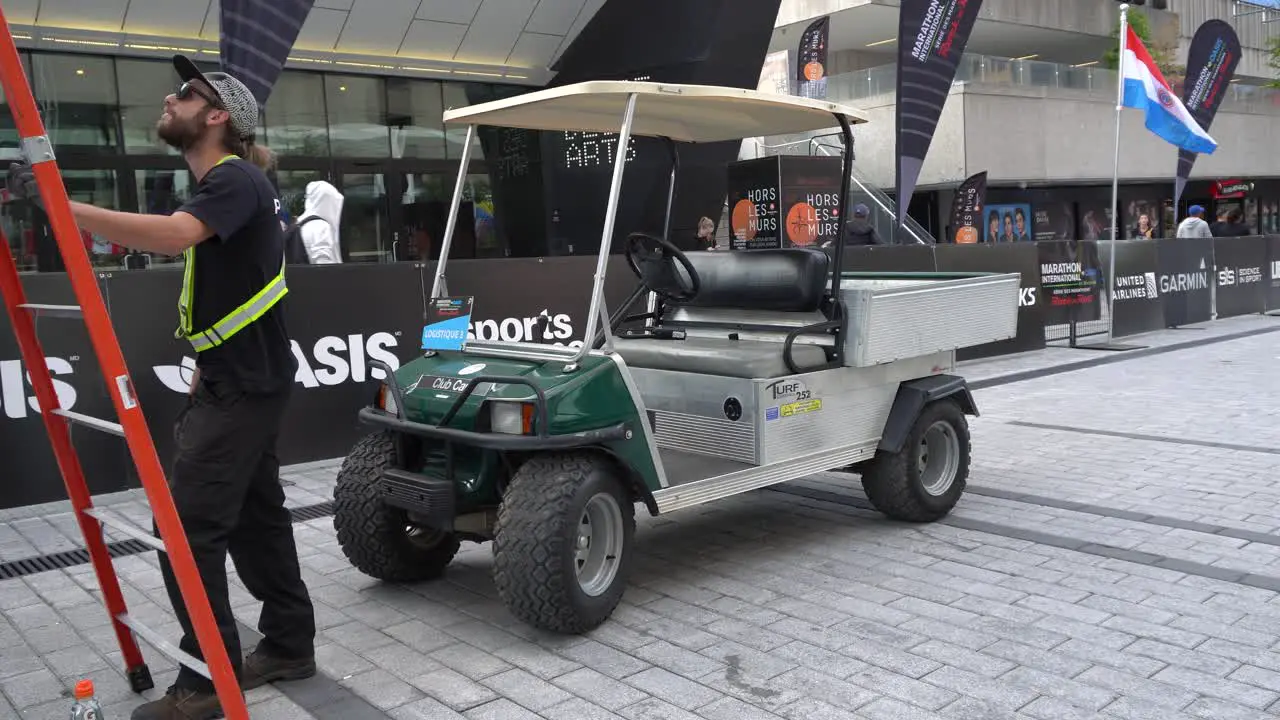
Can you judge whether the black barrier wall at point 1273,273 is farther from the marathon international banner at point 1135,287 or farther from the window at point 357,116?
the window at point 357,116

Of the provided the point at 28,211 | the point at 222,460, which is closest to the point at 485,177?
the point at 28,211

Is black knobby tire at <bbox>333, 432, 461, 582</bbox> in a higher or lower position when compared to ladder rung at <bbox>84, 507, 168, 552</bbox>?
lower

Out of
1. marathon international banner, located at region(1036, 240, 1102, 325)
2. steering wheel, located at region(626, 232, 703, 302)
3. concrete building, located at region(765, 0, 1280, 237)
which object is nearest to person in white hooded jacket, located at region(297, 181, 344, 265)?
steering wheel, located at region(626, 232, 703, 302)

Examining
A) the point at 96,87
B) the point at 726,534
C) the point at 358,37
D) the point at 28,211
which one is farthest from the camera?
the point at 358,37

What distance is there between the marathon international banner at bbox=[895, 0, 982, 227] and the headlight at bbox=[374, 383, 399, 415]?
9.30 meters

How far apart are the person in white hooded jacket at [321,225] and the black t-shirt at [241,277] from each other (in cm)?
486

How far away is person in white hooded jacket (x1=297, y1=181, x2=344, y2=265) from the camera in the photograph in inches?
336

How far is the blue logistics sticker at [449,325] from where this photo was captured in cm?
489

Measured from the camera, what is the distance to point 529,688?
3912 mm

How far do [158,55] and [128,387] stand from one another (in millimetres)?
13640

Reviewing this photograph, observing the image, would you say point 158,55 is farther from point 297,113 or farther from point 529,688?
point 529,688

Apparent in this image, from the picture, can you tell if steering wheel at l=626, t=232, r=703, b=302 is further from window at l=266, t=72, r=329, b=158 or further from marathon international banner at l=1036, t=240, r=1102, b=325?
window at l=266, t=72, r=329, b=158

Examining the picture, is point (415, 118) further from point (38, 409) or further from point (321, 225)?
point (38, 409)

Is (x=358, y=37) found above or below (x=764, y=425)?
above
